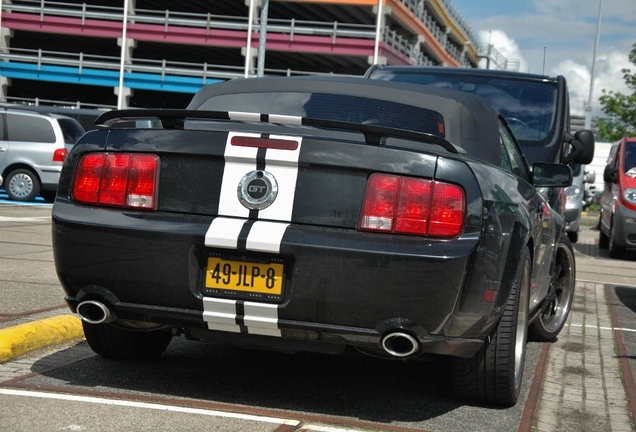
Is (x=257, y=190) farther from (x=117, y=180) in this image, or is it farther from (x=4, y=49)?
(x=4, y=49)

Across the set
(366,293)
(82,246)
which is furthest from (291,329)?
(82,246)

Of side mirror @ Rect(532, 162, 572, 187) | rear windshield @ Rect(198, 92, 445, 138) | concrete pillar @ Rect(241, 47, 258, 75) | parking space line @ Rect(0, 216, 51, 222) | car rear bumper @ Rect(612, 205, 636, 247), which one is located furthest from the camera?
concrete pillar @ Rect(241, 47, 258, 75)

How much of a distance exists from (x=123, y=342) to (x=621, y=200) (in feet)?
37.4

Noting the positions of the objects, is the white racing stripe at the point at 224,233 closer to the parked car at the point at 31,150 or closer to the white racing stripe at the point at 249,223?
the white racing stripe at the point at 249,223

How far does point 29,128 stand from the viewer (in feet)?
60.5

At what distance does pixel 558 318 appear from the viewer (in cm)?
681

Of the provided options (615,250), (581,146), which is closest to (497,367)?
(581,146)

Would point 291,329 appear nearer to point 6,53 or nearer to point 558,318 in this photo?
point 558,318

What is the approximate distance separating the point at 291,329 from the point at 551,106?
6.55 m

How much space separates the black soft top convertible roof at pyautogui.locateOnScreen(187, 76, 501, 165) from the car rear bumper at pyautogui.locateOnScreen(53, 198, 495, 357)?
1.00 m

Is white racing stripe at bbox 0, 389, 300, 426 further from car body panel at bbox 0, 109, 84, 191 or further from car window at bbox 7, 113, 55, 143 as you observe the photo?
car window at bbox 7, 113, 55, 143

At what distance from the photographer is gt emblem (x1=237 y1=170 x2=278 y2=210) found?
13.0 feet

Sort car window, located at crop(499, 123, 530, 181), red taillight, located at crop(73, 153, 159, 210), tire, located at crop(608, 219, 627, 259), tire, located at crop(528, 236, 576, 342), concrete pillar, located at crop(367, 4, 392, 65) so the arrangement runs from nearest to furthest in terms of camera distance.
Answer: red taillight, located at crop(73, 153, 159, 210), car window, located at crop(499, 123, 530, 181), tire, located at crop(528, 236, 576, 342), tire, located at crop(608, 219, 627, 259), concrete pillar, located at crop(367, 4, 392, 65)

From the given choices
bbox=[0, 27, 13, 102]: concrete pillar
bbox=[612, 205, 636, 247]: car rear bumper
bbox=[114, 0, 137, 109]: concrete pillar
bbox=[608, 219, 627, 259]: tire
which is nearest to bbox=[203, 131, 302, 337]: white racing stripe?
bbox=[612, 205, 636, 247]: car rear bumper
